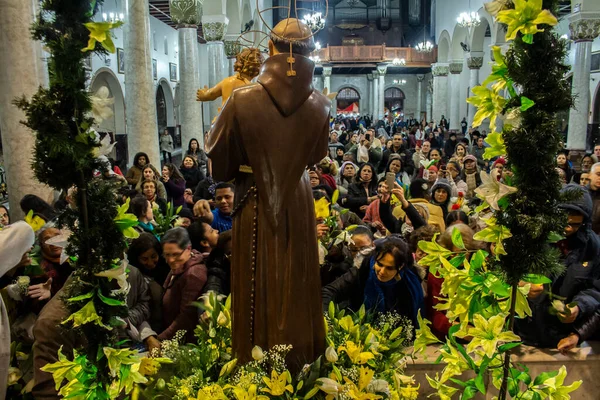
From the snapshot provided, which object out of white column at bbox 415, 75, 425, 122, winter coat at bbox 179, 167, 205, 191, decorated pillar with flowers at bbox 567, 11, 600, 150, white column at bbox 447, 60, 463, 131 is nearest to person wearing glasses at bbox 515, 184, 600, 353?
winter coat at bbox 179, 167, 205, 191

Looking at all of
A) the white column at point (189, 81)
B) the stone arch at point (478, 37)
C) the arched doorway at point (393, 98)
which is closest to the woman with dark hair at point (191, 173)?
the white column at point (189, 81)

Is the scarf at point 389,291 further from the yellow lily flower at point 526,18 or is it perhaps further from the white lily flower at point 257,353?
the yellow lily flower at point 526,18

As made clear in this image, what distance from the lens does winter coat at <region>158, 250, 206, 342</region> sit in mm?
3193

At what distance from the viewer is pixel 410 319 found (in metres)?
3.11

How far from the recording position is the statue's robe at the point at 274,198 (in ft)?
6.92

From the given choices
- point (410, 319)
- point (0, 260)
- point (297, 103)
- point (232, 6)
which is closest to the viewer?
point (297, 103)

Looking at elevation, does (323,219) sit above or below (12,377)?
above

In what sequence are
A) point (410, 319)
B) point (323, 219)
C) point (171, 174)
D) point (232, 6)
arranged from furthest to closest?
point (232, 6) → point (171, 174) → point (323, 219) → point (410, 319)

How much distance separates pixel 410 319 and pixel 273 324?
1.17m

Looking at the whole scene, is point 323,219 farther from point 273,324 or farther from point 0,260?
point 0,260

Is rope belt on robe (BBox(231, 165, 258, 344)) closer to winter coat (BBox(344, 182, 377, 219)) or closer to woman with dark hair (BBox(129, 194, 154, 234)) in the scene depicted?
woman with dark hair (BBox(129, 194, 154, 234))

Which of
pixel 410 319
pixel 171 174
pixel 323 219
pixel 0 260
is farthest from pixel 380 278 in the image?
pixel 171 174

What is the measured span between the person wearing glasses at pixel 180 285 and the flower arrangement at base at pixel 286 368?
1.09 ft

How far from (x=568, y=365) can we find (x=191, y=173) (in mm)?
5887
